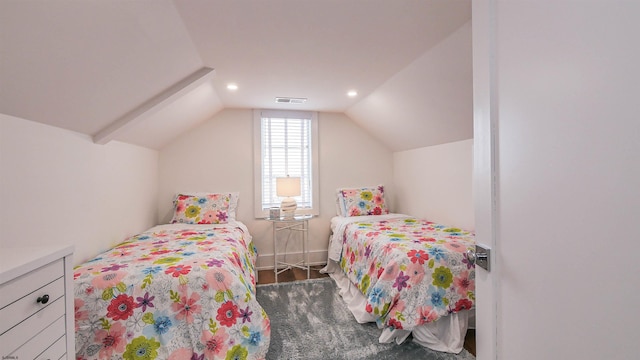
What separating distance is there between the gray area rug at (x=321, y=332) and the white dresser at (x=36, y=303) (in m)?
1.24

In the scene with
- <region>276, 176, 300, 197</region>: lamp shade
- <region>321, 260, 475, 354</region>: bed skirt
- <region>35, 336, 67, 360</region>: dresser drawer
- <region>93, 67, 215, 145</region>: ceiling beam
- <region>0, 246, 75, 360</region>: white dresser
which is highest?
<region>93, 67, 215, 145</region>: ceiling beam

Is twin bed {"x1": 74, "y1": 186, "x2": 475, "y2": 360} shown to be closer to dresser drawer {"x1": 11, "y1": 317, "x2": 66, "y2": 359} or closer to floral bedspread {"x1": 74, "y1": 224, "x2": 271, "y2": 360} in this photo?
floral bedspread {"x1": 74, "y1": 224, "x2": 271, "y2": 360}

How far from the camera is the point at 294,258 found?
3832mm

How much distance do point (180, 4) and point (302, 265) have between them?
125 inches

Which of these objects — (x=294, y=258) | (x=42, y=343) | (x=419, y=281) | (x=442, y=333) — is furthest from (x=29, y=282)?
(x=294, y=258)

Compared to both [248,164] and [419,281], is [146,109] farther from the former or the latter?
[419,281]

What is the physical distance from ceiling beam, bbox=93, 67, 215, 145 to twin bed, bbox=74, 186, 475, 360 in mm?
899

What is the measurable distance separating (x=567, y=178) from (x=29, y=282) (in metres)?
1.51

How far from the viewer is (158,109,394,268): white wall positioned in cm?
355

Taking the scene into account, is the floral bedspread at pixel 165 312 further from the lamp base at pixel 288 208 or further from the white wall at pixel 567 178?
the lamp base at pixel 288 208

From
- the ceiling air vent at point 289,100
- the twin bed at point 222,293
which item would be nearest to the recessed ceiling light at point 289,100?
the ceiling air vent at point 289,100

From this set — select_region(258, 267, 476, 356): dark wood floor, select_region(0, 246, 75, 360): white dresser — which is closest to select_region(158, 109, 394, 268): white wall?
select_region(258, 267, 476, 356): dark wood floor

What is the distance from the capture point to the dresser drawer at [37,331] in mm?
806

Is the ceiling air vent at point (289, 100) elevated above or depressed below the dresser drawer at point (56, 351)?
above
